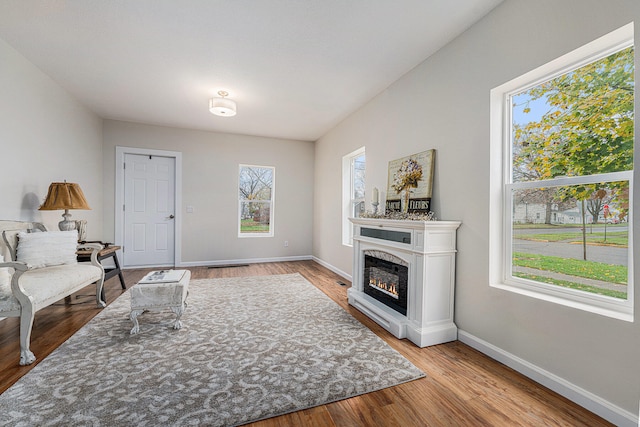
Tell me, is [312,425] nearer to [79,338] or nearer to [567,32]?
[79,338]

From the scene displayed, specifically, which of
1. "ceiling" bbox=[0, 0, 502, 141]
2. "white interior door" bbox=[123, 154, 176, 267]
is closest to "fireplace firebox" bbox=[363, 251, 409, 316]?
"ceiling" bbox=[0, 0, 502, 141]

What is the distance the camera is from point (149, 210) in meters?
4.85

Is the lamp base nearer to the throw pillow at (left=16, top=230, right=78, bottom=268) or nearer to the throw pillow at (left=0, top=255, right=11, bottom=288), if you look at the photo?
the throw pillow at (left=16, top=230, right=78, bottom=268)

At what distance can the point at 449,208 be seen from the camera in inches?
94.7

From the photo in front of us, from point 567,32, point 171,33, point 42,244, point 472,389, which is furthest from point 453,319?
point 42,244

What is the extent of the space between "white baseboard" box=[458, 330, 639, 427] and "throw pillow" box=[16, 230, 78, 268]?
3.86m

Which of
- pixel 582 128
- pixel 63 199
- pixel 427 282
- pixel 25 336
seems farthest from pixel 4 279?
pixel 582 128

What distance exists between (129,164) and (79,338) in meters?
3.46

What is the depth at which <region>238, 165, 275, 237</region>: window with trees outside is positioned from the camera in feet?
17.9

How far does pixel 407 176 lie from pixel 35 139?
13.5 feet

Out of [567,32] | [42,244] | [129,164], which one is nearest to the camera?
[567,32]

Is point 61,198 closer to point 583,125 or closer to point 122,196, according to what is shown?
point 122,196

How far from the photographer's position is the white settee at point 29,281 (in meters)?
1.86

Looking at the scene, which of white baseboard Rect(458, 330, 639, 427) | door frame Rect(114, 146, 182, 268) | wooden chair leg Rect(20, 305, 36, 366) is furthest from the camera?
door frame Rect(114, 146, 182, 268)
